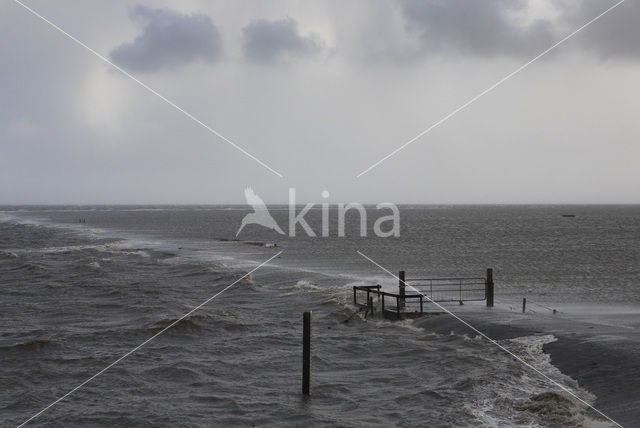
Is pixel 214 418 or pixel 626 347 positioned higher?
pixel 626 347

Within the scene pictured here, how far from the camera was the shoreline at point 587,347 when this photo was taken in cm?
1766

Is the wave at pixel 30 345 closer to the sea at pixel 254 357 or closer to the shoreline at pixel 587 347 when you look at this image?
the sea at pixel 254 357

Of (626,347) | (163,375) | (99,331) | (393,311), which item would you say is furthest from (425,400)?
(99,331)

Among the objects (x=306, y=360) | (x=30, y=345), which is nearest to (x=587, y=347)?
(x=306, y=360)

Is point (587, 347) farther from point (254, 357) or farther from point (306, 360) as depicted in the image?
point (254, 357)

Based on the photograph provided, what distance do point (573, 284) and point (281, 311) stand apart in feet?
84.1

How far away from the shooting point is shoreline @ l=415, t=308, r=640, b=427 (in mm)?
17656

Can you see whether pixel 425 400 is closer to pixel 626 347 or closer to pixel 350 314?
pixel 626 347

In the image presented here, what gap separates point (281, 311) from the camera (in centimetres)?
3484

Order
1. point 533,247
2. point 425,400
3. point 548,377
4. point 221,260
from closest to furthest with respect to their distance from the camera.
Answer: point 425,400
point 548,377
point 221,260
point 533,247

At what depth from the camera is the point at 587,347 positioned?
72.8 ft

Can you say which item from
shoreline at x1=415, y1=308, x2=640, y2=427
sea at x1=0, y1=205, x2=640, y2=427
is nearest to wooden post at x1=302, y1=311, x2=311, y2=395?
sea at x1=0, y1=205, x2=640, y2=427

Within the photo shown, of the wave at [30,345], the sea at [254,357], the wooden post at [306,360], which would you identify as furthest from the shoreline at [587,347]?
the wave at [30,345]

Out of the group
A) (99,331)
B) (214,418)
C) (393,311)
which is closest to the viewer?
(214,418)
